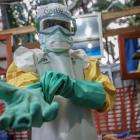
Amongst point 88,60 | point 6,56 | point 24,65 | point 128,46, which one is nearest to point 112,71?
point 128,46

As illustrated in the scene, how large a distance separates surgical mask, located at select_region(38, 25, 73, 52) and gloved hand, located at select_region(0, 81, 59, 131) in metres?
0.57

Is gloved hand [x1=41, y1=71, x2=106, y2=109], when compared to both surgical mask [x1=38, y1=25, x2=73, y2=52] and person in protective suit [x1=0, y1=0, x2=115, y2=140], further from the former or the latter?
surgical mask [x1=38, y1=25, x2=73, y2=52]

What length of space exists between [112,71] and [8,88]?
2.24m

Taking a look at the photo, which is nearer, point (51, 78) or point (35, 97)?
point (35, 97)

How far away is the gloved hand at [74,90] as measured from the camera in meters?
1.75

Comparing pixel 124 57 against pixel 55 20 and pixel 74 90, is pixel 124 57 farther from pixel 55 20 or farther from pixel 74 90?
pixel 74 90

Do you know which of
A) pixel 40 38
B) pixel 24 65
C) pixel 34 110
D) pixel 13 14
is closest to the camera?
pixel 34 110

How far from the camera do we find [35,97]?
1513 mm

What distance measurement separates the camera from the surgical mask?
209cm

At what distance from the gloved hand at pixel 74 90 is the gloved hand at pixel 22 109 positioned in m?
0.14

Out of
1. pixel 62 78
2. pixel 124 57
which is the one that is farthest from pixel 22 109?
pixel 124 57

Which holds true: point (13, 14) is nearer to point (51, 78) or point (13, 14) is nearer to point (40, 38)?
point (40, 38)

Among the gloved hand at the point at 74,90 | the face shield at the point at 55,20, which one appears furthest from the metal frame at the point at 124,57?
the gloved hand at the point at 74,90

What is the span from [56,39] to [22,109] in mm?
733
